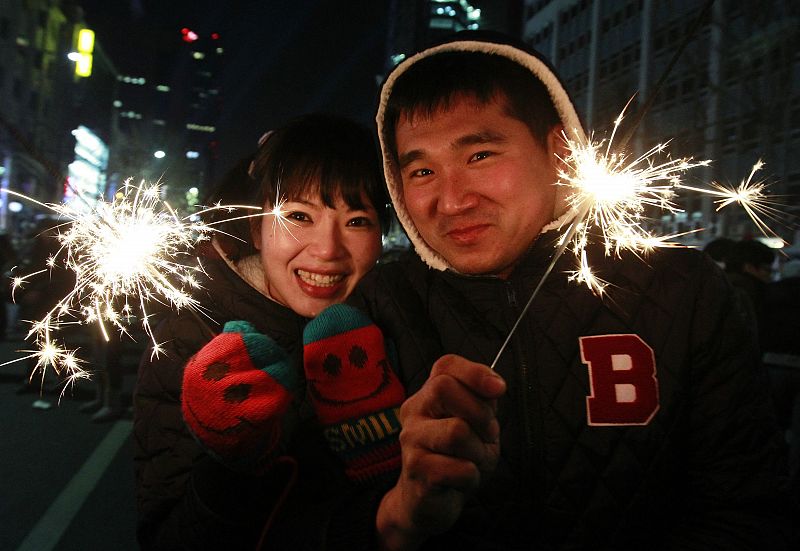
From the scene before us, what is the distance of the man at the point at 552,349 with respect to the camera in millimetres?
1565

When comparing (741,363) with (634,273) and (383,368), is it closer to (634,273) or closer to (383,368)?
(634,273)

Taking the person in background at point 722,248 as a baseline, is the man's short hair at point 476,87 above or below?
above

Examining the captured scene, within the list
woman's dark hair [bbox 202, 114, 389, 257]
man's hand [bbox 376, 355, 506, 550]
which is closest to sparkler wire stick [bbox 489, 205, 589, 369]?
man's hand [bbox 376, 355, 506, 550]

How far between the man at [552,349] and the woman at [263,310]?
35 cm

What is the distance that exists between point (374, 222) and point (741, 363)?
154 cm

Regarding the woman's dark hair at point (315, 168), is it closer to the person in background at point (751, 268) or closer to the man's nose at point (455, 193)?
the man's nose at point (455, 193)

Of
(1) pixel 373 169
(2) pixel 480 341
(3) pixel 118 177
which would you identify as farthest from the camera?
(3) pixel 118 177

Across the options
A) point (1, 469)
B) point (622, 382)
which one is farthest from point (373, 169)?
point (1, 469)

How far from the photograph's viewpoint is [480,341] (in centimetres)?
178

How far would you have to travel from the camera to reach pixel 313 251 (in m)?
2.19

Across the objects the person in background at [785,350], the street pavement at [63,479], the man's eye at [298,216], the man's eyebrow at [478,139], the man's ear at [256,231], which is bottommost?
the street pavement at [63,479]

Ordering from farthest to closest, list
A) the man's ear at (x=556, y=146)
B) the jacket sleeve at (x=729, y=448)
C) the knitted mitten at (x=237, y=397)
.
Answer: the man's ear at (x=556, y=146) → the jacket sleeve at (x=729, y=448) → the knitted mitten at (x=237, y=397)

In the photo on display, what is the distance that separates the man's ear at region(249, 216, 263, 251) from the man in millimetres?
738

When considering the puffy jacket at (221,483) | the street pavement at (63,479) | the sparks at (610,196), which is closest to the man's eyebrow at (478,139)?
the sparks at (610,196)
